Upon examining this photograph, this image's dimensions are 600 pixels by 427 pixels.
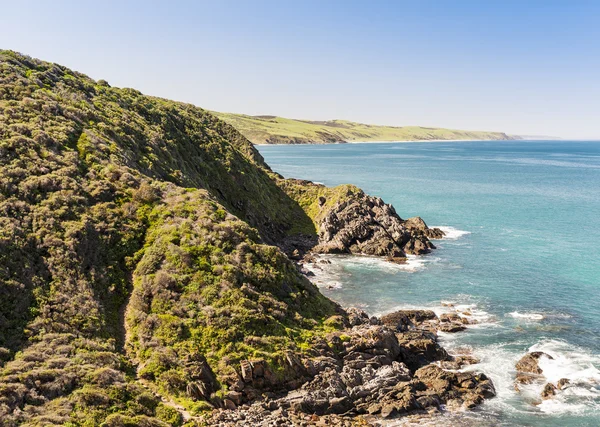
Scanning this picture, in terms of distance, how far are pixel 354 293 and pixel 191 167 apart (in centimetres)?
3953

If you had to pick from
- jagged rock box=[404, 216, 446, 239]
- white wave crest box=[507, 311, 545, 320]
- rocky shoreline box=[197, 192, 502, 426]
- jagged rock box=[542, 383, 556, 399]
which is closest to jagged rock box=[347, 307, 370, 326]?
rocky shoreline box=[197, 192, 502, 426]

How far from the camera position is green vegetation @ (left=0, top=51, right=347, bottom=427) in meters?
29.4

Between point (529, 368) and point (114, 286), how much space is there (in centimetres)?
3985

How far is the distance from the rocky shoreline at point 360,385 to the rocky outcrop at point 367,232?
3860 cm

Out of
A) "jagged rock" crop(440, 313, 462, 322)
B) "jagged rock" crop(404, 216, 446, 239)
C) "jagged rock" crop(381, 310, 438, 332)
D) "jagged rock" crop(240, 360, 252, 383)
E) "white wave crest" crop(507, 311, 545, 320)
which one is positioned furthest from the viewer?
"jagged rock" crop(404, 216, 446, 239)

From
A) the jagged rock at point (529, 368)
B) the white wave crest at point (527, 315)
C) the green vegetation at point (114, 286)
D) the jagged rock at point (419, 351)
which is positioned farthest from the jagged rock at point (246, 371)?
the white wave crest at point (527, 315)

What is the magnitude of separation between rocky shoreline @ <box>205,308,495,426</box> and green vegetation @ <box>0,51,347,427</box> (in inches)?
61.0

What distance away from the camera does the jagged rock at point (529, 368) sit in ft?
134

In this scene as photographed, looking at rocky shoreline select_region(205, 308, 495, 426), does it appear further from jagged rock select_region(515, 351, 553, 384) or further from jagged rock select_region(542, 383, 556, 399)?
jagged rock select_region(542, 383, 556, 399)

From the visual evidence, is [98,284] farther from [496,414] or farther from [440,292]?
[440,292]

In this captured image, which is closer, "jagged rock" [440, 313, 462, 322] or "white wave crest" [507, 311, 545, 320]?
"jagged rock" [440, 313, 462, 322]

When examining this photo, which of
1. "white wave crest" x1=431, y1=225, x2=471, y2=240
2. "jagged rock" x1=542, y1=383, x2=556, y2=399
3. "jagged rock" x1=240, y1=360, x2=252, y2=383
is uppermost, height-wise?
"white wave crest" x1=431, y1=225, x2=471, y2=240

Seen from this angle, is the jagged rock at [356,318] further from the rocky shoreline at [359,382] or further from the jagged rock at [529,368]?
the jagged rock at [529,368]

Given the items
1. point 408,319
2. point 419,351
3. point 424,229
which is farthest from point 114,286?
point 424,229
